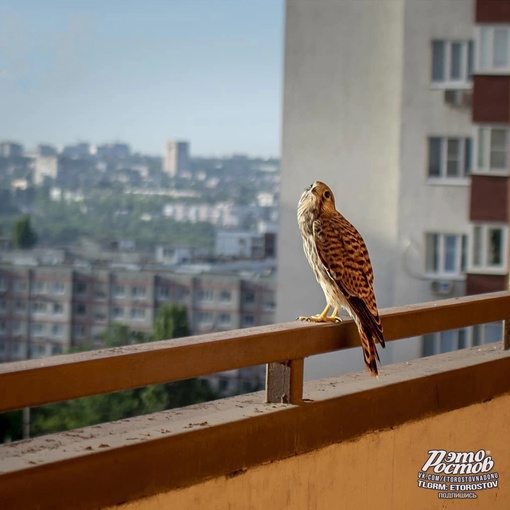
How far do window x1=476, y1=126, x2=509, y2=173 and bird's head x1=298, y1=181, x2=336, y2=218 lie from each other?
12.9 m

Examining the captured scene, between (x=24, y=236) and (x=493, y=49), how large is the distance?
18.2 metres

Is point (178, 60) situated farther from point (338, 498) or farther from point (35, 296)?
point (338, 498)

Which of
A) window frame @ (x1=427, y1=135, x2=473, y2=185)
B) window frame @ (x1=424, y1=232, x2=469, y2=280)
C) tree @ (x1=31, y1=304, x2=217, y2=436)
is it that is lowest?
tree @ (x1=31, y1=304, x2=217, y2=436)

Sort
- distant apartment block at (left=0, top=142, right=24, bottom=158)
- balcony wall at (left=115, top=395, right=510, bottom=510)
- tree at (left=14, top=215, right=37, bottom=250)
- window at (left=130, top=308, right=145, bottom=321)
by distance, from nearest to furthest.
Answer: balcony wall at (left=115, top=395, right=510, bottom=510) → window at (left=130, top=308, right=145, bottom=321) → tree at (left=14, top=215, right=37, bottom=250) → distant apartment block at (left=0, top=142, right=24, bottom=158)

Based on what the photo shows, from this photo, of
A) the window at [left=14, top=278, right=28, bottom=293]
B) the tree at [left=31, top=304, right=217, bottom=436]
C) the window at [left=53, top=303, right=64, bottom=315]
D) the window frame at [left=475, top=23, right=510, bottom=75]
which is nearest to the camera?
the window frame at [left=475, top=23, right=510, bottom=75]

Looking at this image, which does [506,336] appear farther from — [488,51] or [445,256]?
[445,256]

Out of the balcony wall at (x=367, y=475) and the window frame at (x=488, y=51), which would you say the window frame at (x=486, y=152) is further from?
the balcony wall at (x=367, y=475)

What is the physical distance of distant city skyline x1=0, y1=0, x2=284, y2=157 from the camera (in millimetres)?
34094

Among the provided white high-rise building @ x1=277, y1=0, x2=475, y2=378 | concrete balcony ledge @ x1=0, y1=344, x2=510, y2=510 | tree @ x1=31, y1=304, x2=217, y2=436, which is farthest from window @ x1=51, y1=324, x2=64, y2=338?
concrete balcony ledge @ x1=0, y1=344, x2=510, y2=510

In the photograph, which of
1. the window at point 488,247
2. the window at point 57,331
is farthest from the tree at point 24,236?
the window at point 488,247

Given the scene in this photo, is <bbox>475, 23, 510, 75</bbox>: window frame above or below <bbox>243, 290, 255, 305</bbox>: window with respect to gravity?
above

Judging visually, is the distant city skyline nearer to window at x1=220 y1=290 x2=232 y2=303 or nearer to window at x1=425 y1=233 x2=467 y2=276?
window at x1=220 y1=290 x2=232 y2=303

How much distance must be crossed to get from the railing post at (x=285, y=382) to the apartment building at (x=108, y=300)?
24.5 meters

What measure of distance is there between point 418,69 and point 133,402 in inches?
493
